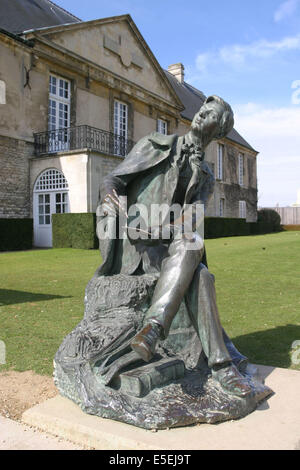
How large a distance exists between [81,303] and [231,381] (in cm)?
421

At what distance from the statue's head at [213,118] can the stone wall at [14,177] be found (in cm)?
1382

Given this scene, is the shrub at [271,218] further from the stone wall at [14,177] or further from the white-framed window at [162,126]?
the stone wall at [14,177]

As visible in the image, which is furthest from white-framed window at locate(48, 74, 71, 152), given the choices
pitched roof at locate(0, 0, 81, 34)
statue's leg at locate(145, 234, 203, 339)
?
statue's leg at locate(145, 234, 203, 339)

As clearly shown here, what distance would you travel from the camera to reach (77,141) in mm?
18203

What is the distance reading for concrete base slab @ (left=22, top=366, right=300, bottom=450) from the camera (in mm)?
2092

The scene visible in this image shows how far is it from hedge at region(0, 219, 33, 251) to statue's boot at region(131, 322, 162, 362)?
13.1 meters

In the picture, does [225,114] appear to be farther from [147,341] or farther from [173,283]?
[147,341]

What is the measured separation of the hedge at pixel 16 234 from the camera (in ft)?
47.7

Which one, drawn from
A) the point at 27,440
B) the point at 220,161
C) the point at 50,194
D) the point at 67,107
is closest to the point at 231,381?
the point at 27,440

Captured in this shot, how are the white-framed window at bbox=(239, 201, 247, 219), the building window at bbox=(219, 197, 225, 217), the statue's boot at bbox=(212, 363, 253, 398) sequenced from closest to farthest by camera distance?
the statue's boot at bbox=(212, 363, 253, 398), the building window at bbox=(219, 197, 225, 217), the white-framed window at bbox=(239, 201, 247, 219)

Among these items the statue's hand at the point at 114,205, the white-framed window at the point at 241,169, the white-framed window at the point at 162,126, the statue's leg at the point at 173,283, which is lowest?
the statue's leg at the point at 173,283

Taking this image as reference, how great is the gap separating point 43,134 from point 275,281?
39.6ft

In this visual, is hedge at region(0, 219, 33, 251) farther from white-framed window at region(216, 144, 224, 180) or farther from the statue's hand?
white-framed window at region(216, 144, 224, 180)

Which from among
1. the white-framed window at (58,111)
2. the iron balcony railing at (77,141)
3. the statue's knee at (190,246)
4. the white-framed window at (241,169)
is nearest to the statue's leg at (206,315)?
the statue's knee at (190,246)
